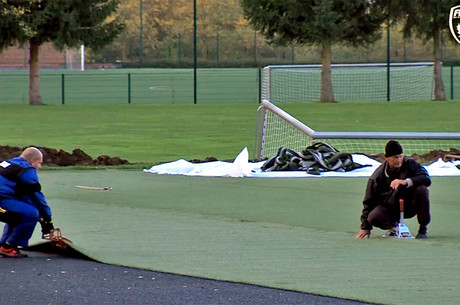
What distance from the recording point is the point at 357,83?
189 feet

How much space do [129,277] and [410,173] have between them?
3.26m

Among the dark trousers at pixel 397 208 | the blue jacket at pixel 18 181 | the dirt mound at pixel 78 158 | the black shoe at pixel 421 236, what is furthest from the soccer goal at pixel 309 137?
the blue jacket at pixel 18 181

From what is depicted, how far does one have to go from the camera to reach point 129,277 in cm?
888

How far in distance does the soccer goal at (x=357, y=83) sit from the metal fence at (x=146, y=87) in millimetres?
1265

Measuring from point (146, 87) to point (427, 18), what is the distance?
22136 millimetres

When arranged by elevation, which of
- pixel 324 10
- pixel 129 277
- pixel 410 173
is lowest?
pixel 129 277

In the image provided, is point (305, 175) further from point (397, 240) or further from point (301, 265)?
point (301, 265)

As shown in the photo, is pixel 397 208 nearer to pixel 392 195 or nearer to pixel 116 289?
pixel 392 195

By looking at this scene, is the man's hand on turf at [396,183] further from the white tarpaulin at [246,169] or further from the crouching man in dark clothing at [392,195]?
the white tarpaulin at [246,169]

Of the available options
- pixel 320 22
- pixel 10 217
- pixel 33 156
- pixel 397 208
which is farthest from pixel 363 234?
pixel 320 22

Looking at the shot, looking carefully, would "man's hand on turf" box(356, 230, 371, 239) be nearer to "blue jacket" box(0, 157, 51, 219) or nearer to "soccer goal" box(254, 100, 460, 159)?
"blue jacket" box(0, 157, 51, 219)

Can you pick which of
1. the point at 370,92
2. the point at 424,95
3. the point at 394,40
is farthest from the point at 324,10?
the point at 394,40

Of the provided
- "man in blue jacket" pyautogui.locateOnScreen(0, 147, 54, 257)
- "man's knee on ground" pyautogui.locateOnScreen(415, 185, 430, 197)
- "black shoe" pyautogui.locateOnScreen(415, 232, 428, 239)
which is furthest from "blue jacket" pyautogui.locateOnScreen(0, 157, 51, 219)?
"black shoe" pyautogui.locateOnScreen(415, 232, 428, 239)

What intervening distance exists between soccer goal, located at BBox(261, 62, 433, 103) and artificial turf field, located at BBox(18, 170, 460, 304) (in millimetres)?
26966
